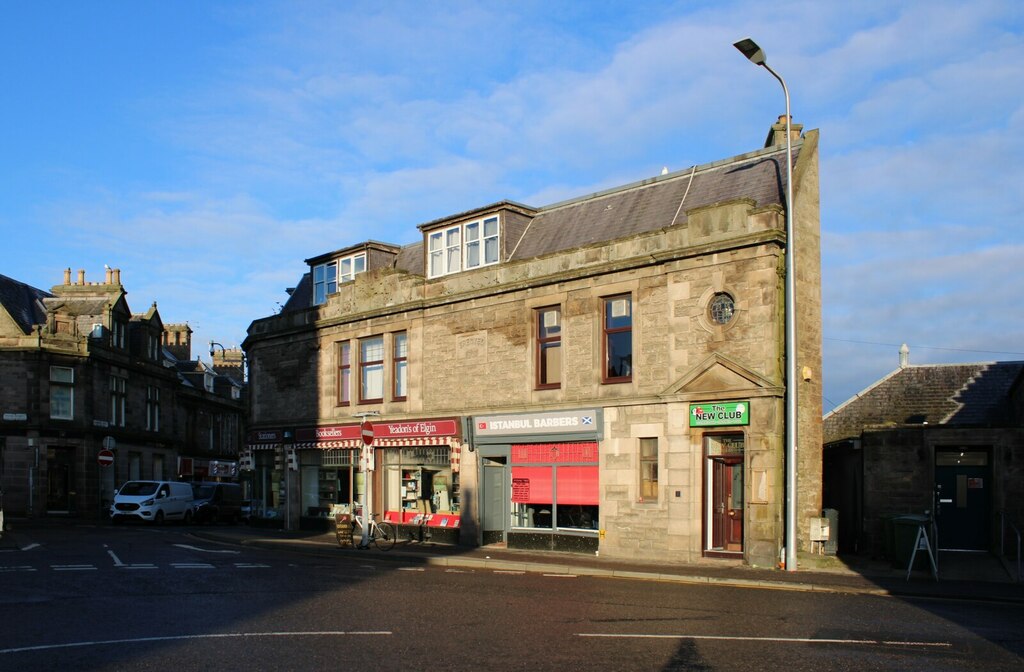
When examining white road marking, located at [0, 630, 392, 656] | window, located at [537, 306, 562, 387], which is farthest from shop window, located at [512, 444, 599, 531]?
white road marking, located at [0, 630, 392, 656]

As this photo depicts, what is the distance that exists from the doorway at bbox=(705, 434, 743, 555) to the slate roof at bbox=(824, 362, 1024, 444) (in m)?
6.48

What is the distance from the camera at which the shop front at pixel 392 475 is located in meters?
28.9

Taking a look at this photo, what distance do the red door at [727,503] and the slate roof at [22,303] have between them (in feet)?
119

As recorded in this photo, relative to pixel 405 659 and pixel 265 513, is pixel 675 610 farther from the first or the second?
pixel 265 513

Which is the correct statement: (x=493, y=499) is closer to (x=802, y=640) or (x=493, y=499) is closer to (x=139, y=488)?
(x=802, y=640)

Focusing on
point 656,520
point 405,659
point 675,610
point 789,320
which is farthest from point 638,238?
point 405,659

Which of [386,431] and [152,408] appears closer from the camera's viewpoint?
[386,431]

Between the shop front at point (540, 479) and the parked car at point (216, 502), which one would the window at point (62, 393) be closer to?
the parked car at point (216, 502)

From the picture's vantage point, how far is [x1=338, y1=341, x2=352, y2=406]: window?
33.5 m

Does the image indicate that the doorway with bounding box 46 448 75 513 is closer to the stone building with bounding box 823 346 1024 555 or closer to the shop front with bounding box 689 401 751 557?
the shop front with bounding box 689 401 751 557

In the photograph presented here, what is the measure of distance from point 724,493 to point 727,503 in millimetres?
238

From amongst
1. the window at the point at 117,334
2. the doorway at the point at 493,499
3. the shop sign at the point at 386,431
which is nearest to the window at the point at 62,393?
the window at the point at 117,334

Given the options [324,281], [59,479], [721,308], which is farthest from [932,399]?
[59,479]

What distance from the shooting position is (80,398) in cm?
4700
